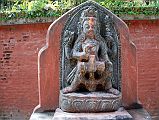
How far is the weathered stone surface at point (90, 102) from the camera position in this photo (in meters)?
4.08

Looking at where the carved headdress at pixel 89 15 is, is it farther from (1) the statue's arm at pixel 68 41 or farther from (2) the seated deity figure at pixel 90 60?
(1) the statue's arm at pixel 68 41

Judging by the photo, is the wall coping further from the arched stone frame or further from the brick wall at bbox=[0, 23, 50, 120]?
the arched stone frame

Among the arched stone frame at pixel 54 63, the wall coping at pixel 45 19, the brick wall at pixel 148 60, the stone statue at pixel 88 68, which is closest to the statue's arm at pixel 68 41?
the stone statue at pixel 88 68

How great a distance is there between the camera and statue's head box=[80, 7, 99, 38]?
4.29 meters

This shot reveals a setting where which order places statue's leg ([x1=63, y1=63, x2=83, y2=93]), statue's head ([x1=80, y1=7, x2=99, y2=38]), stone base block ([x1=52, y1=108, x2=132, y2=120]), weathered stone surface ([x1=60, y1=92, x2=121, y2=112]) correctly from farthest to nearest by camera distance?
statue's head ([x1=80, y1=7, x2=99, y2=38]) < statue's leg ([x1=63, y1=63, x2=83, y2=93]) < weathered stone surface ([x1=60, y1=92, x2=121, y2=112]) < stone base block ([x1=52, y1=108, x2=132, y2=120])

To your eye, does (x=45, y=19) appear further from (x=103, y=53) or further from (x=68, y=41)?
(x=103, y=53)

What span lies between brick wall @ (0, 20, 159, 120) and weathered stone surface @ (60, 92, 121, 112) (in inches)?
120

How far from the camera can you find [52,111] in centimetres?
449

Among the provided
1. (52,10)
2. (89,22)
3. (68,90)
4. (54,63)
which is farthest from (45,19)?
(68,90)

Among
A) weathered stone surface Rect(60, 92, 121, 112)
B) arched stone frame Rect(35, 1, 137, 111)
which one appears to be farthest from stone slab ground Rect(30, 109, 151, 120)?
weathered stone surface Rect(60, 92, 121, 112)

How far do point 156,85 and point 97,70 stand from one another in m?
3.18

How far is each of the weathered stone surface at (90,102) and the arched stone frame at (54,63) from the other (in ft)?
1.34

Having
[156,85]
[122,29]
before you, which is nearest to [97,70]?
[122,29]

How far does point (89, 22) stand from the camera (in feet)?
14.1
